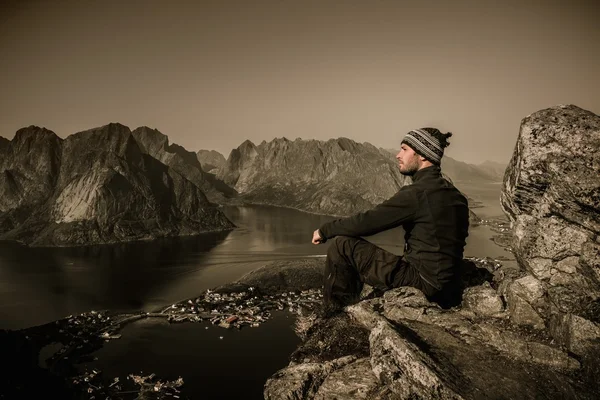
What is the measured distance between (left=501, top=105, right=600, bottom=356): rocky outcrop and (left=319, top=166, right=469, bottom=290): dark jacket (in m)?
3.19

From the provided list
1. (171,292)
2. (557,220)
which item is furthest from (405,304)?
(171,292)

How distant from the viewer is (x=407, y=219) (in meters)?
6.44

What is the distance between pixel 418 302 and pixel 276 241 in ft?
410

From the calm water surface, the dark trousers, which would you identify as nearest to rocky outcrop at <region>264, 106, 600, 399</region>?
the dark trousers

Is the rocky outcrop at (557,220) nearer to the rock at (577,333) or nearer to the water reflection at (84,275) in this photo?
the rock at (577,333)

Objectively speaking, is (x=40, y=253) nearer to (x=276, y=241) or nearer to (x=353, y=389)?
(x=276, y=241)

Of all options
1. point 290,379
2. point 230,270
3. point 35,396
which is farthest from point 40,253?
point 290,379

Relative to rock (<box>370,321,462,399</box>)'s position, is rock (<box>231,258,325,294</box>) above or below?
below

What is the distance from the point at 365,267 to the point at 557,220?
23.8 ft

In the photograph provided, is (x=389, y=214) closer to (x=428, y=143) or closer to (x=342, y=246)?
(x=342, y=246)

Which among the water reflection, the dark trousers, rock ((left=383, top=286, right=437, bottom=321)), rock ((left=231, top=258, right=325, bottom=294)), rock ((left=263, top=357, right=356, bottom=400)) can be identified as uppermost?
the dark trousers

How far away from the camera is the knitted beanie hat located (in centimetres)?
681

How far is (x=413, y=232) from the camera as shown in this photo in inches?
267

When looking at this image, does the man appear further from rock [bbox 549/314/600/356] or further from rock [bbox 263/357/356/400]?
rock [bbox 549/314/600/356]
